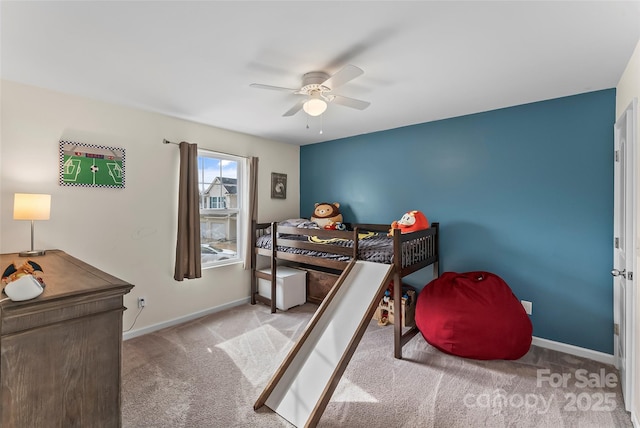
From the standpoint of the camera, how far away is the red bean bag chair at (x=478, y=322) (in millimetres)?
2496

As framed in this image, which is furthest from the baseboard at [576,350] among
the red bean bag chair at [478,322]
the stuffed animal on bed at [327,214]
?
the stuffed animal on bed at [327,214]

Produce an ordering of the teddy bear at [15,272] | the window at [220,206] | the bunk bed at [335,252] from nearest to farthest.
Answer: the teddy bear at [15,272] → the bunk bed at [335,252] → the window at [220,206]

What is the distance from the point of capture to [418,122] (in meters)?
3.52

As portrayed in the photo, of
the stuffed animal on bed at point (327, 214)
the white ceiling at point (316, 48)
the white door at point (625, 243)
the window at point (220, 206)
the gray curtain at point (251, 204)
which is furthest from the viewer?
the stuffed animal on bed at point (327, 214)

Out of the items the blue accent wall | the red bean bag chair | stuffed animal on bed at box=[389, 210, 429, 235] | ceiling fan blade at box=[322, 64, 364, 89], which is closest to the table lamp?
ceiling fan blade at box=[322, 64, 364, 89]

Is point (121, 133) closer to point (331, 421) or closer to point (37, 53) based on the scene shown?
point (37, 53)

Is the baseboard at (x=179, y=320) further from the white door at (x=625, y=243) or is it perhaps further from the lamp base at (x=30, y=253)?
the white door at (x=625, y=243)

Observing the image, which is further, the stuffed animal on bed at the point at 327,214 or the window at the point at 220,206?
the stuffed animal on bed at the point at 327,214

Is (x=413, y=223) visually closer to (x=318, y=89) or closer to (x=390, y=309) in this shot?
(x=390, y=309)

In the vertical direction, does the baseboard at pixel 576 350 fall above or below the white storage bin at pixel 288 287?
below

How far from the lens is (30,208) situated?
2184 mm

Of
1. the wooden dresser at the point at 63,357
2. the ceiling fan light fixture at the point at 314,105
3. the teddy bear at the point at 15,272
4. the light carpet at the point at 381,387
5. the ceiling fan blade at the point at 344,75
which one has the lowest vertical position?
the light carpet at the point at 381,387

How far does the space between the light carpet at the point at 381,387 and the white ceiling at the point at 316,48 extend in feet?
7.60

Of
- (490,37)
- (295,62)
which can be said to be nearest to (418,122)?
(490,37)
